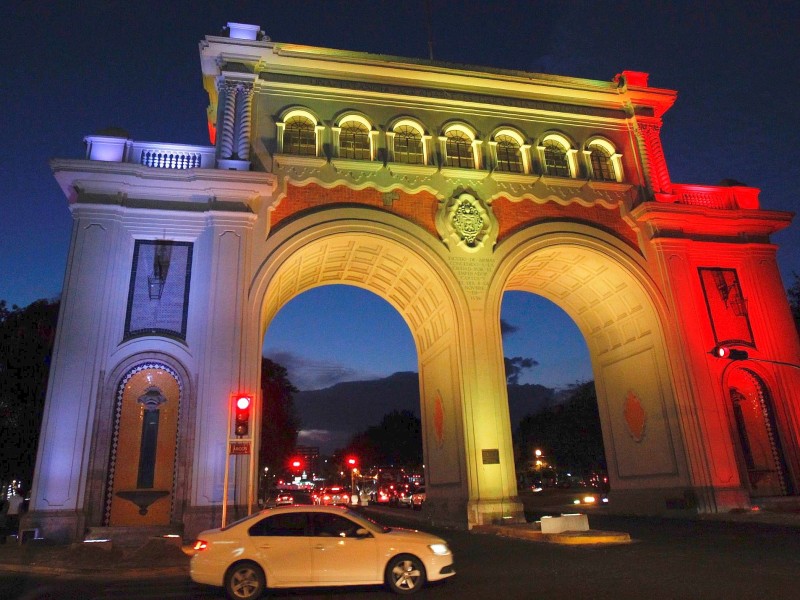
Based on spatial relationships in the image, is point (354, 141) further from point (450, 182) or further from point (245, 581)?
point (245, 581)

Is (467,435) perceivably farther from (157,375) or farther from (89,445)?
(89,445)

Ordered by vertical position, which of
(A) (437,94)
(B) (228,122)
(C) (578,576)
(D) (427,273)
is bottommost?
(C) (578,576)

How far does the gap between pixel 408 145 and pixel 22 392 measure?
16.5 metres

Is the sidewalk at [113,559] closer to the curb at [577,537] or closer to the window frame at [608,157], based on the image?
the curb at [577,537]

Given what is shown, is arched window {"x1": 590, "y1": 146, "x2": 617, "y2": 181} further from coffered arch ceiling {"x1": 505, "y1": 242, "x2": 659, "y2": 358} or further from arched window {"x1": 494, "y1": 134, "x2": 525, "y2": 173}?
coffered arch ceiling {"x1": 505, "y1": 242, "x2": 659, "y2": 358}

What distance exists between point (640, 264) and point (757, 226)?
507cm

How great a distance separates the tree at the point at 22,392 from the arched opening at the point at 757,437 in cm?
2365

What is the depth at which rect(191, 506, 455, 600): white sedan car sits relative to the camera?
777 centimetres

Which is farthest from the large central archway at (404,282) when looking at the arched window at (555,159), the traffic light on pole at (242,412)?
the arched window at (555,159)

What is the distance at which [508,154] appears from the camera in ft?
70.9

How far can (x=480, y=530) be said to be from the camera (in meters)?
16.1

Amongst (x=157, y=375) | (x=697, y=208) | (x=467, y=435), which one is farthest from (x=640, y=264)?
(x=157, y=375)

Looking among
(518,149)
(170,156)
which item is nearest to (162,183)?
(170,156)

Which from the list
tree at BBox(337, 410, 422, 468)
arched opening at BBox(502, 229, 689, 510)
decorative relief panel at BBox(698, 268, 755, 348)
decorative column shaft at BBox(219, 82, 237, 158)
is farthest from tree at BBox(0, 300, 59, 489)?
tree at BBox(337, 410, 422, 468)
